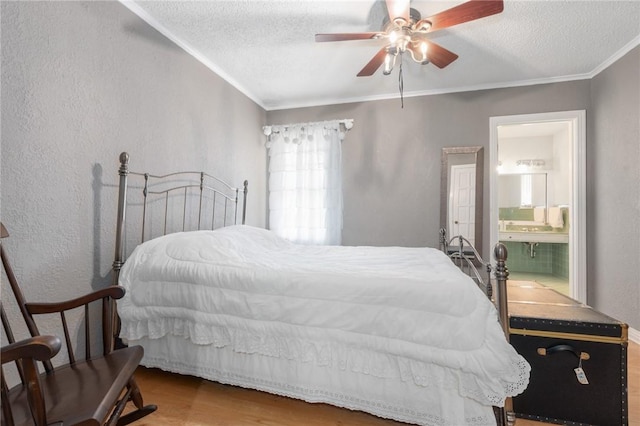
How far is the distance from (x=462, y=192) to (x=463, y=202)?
0.37ft

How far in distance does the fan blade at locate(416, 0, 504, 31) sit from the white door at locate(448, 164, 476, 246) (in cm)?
189

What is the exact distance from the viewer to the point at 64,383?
1.11 meters

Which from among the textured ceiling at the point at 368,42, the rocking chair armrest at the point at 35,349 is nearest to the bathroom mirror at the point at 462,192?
the textured ceiling at the point at 368,42

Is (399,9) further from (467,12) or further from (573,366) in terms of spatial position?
(573,366)

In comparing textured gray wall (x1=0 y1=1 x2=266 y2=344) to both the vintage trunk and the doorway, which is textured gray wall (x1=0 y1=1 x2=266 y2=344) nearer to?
the vintage trunk

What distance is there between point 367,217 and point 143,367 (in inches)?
103

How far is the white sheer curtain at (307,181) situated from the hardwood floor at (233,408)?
6.99 feet

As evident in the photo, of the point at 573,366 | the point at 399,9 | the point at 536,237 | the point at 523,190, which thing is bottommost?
the point at 573,366

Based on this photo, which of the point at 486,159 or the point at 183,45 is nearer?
the point at 183,45

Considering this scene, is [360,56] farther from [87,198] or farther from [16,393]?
[16,393]

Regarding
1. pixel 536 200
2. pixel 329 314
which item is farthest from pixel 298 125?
pixel 536 200

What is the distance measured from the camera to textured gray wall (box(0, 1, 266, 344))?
143cm

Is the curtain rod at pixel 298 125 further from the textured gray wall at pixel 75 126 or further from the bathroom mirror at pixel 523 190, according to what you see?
the bathroom mirror at pixel 523 190

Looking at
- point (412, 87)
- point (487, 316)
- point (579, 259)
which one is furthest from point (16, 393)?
point (579, 259)
